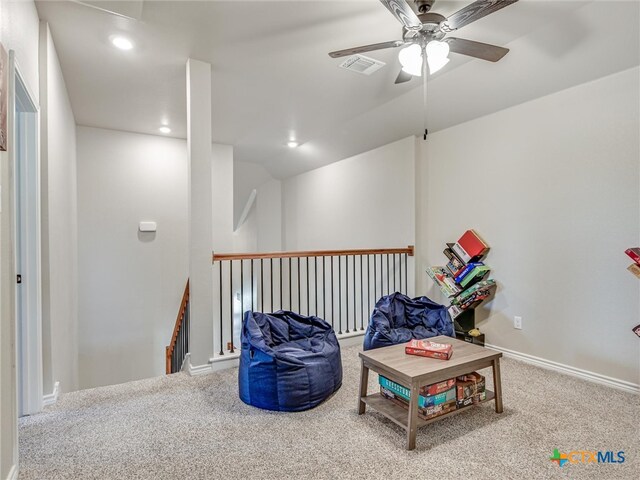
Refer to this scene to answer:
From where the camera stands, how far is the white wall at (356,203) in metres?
4.54

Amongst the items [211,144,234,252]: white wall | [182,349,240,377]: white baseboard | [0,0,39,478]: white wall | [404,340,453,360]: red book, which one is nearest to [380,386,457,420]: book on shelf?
[404,340,453,360]: red book

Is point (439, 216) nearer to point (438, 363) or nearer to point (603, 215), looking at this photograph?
point (603, 215)

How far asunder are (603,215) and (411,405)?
2231 millimetres

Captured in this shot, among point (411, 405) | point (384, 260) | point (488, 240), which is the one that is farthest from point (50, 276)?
point (488, 240)

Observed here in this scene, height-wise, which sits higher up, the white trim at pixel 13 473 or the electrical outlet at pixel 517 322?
the electrical outlet at pixel 517 322

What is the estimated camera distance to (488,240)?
3641 mm

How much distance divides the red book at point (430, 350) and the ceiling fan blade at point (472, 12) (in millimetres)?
1907

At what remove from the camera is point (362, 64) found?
3055 millimetres

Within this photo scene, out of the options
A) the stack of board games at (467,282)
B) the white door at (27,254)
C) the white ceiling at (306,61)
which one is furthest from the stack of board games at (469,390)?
the white door at (27,254)

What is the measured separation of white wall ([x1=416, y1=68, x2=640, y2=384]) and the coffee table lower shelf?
120 cm

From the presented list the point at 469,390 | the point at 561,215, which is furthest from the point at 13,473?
the point at 561,215

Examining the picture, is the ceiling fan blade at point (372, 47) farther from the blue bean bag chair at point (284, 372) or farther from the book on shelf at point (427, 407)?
the book on shelf at point (427, 407)

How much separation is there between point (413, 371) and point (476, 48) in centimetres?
202

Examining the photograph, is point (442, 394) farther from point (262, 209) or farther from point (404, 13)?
point (262, 209)
